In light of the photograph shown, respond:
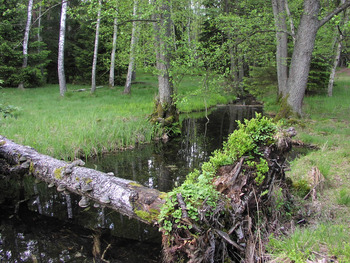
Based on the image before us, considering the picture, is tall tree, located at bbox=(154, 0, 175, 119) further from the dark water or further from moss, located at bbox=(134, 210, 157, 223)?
moss, located at bbox=(134, 210, 157, 223)

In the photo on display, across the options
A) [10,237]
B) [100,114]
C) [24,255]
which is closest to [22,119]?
[100,114]

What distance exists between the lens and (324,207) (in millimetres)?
4016

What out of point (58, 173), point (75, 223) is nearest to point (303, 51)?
point (58, 173)

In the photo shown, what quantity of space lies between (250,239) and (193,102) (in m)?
15.0

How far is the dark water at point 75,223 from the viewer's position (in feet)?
11.8

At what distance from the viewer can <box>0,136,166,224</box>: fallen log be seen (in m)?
3.38

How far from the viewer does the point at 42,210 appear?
490 centimetres

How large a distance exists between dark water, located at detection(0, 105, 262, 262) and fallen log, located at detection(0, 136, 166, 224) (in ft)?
1.70

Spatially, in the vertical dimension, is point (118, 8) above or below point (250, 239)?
above

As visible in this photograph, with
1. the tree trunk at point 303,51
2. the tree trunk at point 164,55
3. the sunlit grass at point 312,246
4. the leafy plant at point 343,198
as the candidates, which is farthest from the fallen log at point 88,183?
the tree trunk at point 303,51

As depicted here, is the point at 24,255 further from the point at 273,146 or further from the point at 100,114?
the point at 100,114

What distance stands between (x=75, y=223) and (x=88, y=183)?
86 centimetres

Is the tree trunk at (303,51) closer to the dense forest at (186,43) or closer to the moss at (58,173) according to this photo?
the dense forest at (186,43)

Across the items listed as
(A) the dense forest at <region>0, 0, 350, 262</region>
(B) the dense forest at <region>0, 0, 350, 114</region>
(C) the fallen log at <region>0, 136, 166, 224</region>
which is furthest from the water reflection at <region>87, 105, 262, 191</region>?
(B) the dense forest at <region>0, 0, 350, 114</region>
